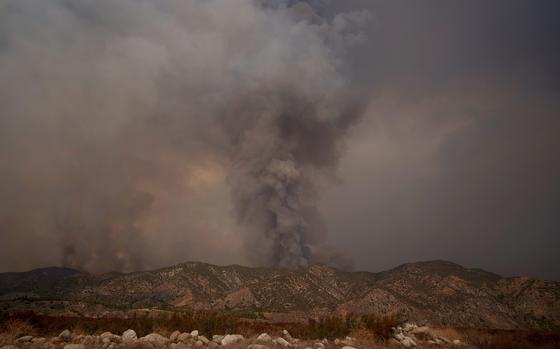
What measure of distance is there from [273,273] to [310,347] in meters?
170

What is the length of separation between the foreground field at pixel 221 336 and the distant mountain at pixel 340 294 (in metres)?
84.3

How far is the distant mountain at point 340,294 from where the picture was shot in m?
120

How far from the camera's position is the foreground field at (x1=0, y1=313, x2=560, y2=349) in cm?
1303

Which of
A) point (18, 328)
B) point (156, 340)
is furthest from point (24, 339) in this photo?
point (156, 340)

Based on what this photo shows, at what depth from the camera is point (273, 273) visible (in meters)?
178

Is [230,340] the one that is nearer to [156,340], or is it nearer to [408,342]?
[156,340]

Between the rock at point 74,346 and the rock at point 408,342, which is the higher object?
the rock at point 74,346

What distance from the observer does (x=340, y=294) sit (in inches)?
6393

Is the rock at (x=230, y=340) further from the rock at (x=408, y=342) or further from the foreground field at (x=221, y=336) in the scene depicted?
the rock at (x=408, y=342)

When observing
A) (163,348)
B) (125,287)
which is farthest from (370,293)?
(163,348)

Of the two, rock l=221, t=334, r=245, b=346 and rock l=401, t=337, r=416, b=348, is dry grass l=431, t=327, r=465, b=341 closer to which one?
rock l=401, t=337, r=416, b=348

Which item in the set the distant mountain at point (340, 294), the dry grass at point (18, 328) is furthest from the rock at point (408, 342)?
the distant mountain at point (340, 294)

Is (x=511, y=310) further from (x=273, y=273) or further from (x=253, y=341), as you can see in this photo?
(x=253, y=341)

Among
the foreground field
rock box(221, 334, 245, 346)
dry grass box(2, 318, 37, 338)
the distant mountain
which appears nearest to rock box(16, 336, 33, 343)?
the foreground field
